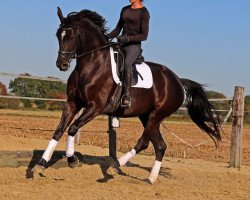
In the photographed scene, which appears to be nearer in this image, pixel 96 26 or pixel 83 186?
pixel 83 186

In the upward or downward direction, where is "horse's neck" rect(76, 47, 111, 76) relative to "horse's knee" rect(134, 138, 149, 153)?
upward

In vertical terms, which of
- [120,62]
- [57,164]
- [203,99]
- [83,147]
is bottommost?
[83,147]

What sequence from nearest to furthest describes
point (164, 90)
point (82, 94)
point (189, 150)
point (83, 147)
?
1. point (82, 94)
2. point (164, 90)
3. point (83, 147)
4. point (189, 150)

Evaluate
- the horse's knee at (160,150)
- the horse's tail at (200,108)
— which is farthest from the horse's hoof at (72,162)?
the horse's tail at (200,108)

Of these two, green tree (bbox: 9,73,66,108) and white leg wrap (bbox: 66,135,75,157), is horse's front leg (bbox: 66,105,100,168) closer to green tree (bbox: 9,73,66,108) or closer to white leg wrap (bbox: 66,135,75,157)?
white leg wrap (bbox: 66,135,75,157)

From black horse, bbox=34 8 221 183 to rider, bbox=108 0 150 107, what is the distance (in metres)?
0.34

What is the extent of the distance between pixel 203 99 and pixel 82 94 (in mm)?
3514

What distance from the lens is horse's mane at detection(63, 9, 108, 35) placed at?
8.50 metres

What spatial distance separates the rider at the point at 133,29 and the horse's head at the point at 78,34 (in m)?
0.37

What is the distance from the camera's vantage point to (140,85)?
9.11 metres

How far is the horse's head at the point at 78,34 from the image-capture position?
26.5 ft

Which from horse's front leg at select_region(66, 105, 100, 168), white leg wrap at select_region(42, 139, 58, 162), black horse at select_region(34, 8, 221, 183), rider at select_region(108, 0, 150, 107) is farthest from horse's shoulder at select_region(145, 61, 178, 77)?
white leg wrap at select_region(42, 139, 58, 162)

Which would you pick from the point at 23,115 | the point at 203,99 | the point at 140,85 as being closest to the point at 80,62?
the point at 140,85

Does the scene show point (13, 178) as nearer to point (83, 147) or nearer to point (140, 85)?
point (140, 85)
